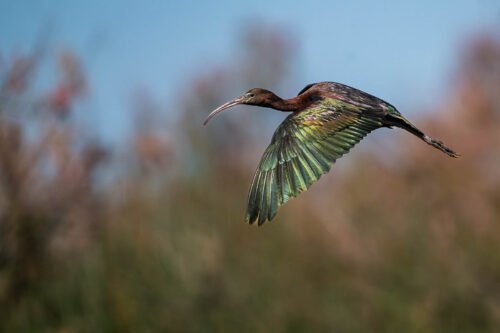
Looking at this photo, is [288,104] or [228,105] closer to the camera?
[228,105]

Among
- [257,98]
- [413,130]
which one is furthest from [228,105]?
[413,130]

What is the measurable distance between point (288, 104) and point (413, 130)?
0.31 metres

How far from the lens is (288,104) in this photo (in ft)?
7.20

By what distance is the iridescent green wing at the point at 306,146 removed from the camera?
6.38 ft

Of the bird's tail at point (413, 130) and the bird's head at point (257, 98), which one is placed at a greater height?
the bird's head at point (257, 98)

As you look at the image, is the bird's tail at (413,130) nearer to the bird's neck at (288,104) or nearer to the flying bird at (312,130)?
the flying bird at (312,130)

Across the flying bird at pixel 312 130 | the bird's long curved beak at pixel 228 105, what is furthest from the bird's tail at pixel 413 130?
the bird's long curved beak at pixel 228 105

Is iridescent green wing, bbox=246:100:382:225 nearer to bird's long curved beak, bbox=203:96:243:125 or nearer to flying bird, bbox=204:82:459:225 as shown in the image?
flying bird, bbox=204:82:459:225

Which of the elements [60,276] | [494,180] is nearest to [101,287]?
[60,276]

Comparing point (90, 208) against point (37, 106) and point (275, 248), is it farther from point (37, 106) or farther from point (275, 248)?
point (275, 248)

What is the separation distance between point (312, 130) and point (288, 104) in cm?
12

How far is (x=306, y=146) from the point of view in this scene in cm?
208

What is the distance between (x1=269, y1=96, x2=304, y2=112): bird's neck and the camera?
7.05ft

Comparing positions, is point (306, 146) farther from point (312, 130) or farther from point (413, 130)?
point (413, 130)
